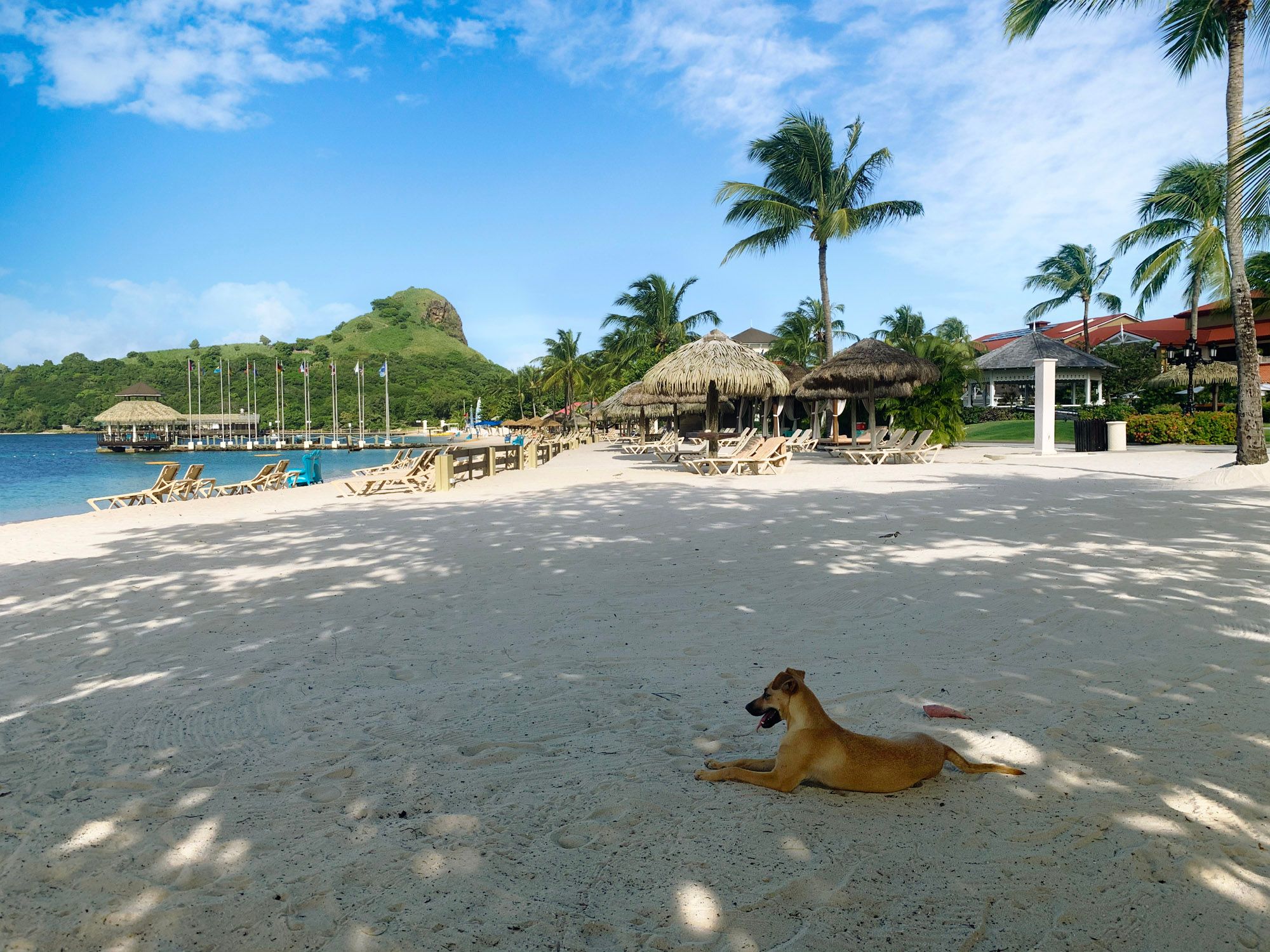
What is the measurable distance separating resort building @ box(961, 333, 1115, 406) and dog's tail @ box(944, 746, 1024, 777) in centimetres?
3470

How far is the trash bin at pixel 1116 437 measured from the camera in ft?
66.5

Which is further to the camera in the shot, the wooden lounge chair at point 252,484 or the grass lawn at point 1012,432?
the grass lawn at point 1012,432

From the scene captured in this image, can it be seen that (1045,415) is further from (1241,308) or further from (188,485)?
(188,485)

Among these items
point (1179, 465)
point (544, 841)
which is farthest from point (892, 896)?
point (1179, 465)

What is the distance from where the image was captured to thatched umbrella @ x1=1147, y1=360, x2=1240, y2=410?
93.5ft

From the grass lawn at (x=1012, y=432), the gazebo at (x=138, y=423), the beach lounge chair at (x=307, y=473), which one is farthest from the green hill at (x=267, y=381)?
the beach lounge chair at (x=307, y=473)

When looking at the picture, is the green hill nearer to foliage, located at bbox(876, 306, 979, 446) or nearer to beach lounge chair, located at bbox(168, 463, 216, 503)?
foliage, located at bbox(876, 306, 979, 446)

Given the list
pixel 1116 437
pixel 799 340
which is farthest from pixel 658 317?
pixel 1116 437

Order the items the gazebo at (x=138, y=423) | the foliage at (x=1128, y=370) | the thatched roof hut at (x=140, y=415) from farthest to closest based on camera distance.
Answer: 1. the gazebo at (x=138, y=423)
2. the thatched roof hut at (x=140, y=415)
3. the foliage at (x=1128, y=370)

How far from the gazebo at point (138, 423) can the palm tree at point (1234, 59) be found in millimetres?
79121

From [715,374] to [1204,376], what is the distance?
2177cm

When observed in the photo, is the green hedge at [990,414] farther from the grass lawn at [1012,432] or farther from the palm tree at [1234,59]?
the palm tree at [1234,59]

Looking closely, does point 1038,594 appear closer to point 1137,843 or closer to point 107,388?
point 1137,843

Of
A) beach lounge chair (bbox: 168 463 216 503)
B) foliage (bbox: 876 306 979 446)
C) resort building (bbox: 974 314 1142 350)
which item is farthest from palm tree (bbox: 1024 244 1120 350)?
beach lounge chair (bbox: 168 463 216 503)
